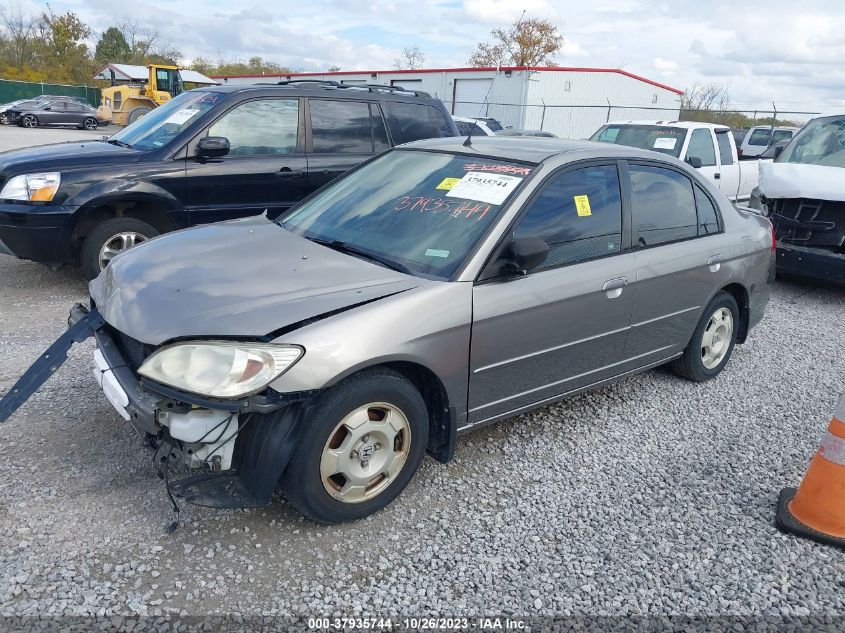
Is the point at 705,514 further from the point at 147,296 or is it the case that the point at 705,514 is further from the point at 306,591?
the point at 147,296

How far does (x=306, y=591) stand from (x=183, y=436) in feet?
2.56

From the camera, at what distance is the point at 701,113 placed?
2741 centimetres

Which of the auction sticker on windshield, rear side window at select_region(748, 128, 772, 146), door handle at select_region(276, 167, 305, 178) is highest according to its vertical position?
rear side window at select_region(748, 128, 772, 146)

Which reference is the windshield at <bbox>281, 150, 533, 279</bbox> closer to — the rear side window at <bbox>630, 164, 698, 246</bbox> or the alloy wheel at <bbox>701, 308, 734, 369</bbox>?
the rear side window at <bbox>630, 164, 698, 246</bbox>

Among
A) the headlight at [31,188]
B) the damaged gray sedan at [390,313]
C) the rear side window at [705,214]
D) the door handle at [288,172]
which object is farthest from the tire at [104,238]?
the rear side window at [705,214]

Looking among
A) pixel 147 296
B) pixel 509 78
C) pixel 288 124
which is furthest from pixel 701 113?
pixel 147 296

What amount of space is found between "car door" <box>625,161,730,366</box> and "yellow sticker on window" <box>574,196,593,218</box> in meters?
0.39

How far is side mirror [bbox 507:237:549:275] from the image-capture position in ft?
10.1

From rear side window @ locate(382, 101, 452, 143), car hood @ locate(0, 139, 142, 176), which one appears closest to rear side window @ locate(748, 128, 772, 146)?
rear side window @ locate(382, 101, 452, 143)

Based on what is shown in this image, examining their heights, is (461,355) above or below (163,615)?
above

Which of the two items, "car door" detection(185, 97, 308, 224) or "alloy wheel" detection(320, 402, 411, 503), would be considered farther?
"car door" detection(185, 97, 308, 224)

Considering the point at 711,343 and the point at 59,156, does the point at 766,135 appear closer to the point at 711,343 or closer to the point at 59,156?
the point at 711,343

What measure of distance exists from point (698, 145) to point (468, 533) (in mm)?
8920

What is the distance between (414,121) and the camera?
7008 mm
